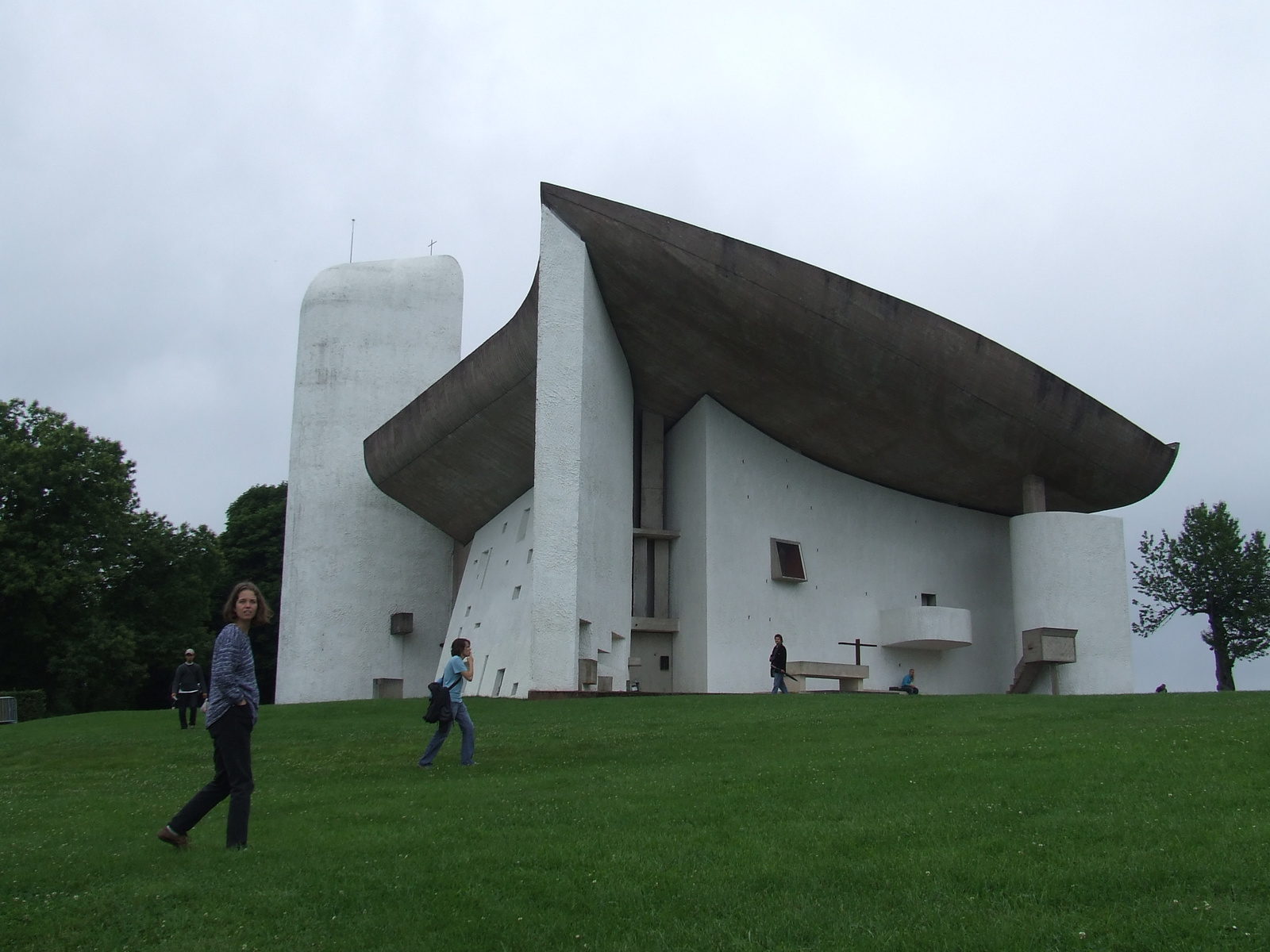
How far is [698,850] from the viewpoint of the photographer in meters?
6.45

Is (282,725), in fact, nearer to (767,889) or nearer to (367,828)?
(367,828)

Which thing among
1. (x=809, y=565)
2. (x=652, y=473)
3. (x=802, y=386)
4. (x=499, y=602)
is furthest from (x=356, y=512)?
(x=802, y=386)

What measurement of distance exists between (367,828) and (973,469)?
2119 cm

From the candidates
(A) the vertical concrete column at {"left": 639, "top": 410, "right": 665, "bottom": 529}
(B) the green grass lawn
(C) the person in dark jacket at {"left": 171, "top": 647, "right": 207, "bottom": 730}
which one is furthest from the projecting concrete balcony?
(C) the person in dark jacket at {"left": 171, "top": 647, "right": 207, "bottom": 730}

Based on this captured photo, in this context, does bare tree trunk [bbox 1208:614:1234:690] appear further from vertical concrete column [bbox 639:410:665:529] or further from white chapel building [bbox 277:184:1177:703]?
vertical concrete column [bbox 639:410:665:529]

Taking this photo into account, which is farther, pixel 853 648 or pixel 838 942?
pixel 853 648

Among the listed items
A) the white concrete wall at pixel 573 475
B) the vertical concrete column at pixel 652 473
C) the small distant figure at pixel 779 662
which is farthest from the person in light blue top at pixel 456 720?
the vertical concrete column at pixel 652 473

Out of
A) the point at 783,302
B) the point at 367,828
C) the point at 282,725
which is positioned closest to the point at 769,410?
the point at 783,302

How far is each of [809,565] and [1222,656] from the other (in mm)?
18818

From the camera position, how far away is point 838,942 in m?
4.93

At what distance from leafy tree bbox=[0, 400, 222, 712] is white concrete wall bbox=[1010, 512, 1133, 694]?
25.1 metres

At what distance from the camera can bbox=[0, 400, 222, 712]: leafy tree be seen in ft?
109

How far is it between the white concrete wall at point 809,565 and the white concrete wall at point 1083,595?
6.09 ft

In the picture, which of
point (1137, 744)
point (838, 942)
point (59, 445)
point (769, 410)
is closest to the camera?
point (838, 942)
